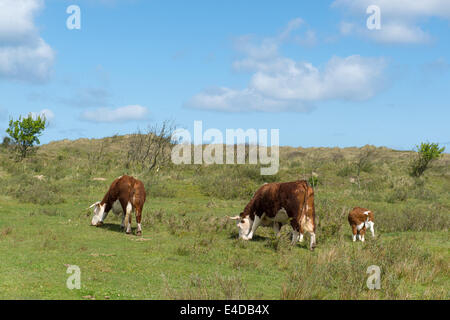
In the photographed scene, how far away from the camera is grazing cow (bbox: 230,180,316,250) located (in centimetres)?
1269

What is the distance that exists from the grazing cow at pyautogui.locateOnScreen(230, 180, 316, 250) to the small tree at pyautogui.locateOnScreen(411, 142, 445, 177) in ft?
88.3

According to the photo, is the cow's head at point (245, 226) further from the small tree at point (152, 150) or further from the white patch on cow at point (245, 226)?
the small tree at point (152, 150)

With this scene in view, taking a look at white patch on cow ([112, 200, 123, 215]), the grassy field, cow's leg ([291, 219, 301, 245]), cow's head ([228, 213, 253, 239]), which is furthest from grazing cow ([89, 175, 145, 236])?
cow's leg ([291, 219, 301, 245])

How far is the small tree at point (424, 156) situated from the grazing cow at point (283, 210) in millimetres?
26903

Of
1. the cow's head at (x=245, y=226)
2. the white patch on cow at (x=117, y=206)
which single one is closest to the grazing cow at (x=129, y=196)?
the white patch on cow at (x=117, y=206)

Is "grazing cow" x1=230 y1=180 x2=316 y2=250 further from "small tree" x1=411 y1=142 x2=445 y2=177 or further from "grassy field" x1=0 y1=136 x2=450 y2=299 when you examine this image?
"small tree" x1=411 y1=142 x2=445 y2=177

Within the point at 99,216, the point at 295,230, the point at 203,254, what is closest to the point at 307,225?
the point at 295,230

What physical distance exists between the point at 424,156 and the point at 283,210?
1089 inches

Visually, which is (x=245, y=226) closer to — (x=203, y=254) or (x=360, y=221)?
(x=203, y=254)

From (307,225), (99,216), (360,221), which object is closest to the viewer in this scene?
(307,225)

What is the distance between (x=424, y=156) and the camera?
1446 inches

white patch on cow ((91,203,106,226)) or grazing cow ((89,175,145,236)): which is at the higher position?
grazing cow ((89,175,145,236))
